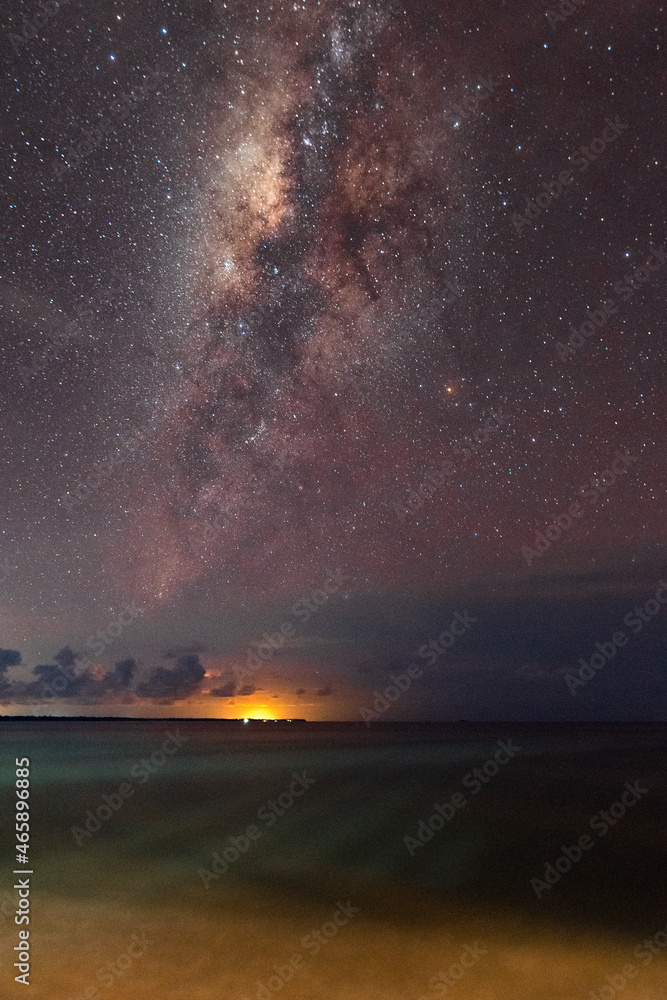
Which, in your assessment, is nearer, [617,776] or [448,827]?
[448,827]

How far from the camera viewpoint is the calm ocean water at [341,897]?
777 centimetres

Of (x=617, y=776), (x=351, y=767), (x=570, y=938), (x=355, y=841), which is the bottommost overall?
(x=570, y=938)

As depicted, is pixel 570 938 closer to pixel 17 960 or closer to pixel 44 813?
pixel 17 960

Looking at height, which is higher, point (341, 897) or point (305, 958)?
point (341, 897)

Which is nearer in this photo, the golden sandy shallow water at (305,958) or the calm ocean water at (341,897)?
the golden sandy shallow water at (305,958)

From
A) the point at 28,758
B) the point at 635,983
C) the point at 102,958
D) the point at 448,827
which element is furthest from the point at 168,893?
the point at 28,758

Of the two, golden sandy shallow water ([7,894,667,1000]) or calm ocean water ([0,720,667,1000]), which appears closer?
golden sandy shallow water ([7,894,667,1000])

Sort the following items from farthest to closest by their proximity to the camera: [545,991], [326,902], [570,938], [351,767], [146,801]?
1. [351,767]
2. [146,801]
3. [326,902]
4. [570,938]
5. [545,991]

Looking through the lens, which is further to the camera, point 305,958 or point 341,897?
point 341,897

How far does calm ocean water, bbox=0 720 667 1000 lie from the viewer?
7.77 meters

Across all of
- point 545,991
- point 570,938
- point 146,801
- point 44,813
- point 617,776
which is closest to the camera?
point 545,991

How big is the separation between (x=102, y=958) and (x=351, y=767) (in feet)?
122

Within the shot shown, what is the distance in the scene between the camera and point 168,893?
11.7 m

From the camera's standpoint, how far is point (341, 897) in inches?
465
